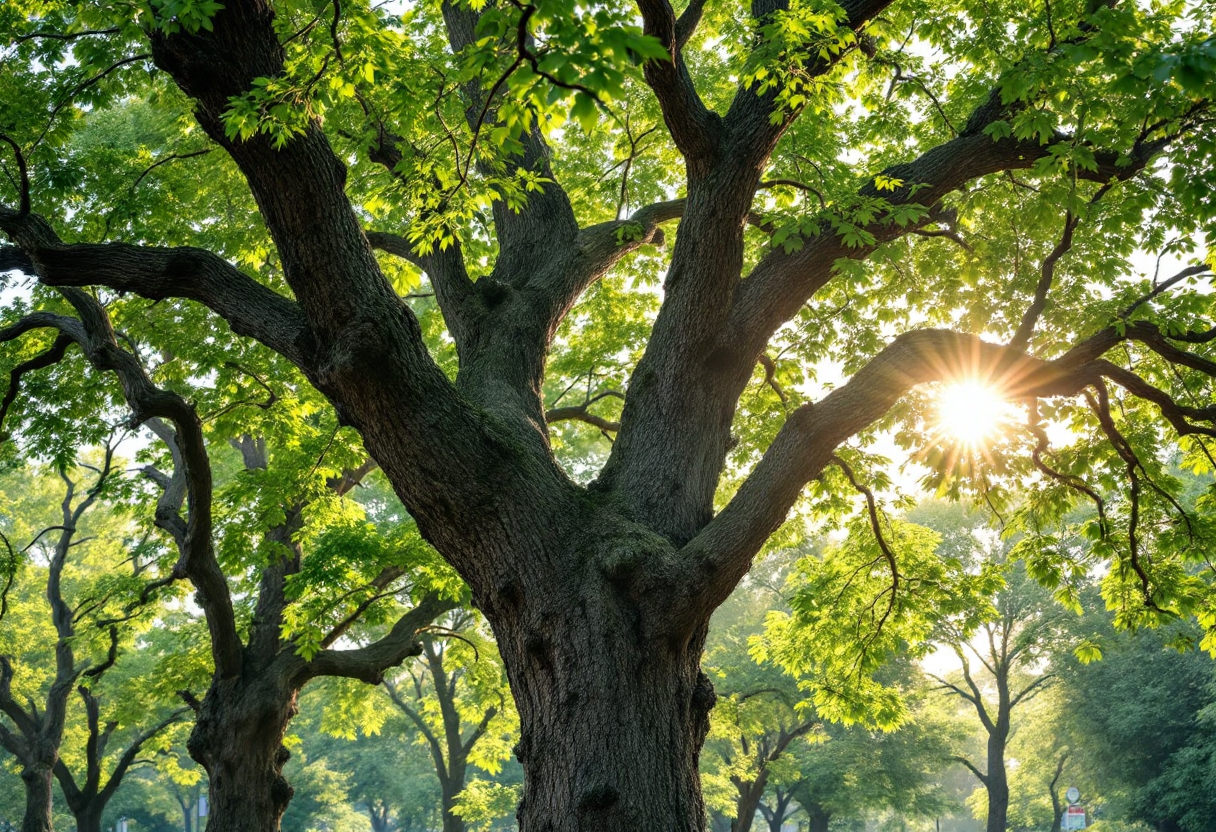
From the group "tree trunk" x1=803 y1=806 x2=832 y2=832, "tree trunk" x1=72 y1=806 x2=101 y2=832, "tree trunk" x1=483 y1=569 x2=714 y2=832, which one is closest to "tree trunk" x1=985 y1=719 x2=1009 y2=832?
"tree trunk" x1=803 y1=806 x2=832 y2=832

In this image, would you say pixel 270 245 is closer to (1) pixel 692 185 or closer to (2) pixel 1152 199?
(1) pixel 692 185

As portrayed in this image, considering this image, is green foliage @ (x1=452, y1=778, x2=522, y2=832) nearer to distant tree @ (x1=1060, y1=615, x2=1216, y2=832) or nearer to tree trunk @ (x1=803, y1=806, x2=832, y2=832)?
tree trunk @ (x1=803, y1=806, x2=832, y2=832)

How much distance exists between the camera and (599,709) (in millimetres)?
4316

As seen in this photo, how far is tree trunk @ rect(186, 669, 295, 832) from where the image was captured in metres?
9.72

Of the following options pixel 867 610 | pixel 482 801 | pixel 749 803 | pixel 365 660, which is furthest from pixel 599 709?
pixel 749 803

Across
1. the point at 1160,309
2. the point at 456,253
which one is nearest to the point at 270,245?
the point at 456,253

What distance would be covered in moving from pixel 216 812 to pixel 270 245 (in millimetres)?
6560

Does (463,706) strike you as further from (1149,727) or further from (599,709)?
(1149,727)

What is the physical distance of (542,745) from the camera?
4449 millimetres

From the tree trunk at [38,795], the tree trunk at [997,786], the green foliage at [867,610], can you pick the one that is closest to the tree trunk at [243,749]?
the green foliage at [867,610]

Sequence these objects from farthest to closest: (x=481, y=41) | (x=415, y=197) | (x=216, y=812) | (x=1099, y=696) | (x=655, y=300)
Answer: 1. (x=1099, y=696)
2. (x=655, y=300)
3. (x=216, y=812)
4. (x=415, y=197)
5. (x=481, y=41)

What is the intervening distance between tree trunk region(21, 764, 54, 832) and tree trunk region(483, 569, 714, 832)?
14182 millimetres

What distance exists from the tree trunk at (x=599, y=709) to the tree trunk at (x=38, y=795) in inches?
558

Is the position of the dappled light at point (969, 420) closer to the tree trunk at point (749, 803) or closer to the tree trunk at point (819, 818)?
the tree trunk at point (749, 803)
